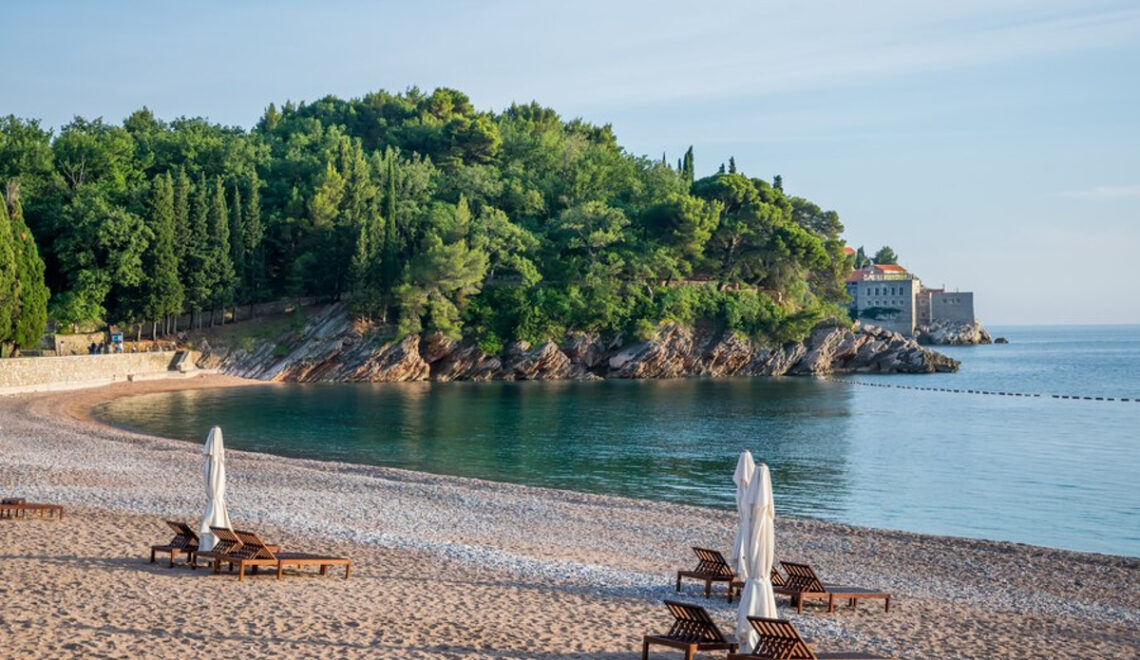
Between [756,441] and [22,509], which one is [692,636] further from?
[756,441]

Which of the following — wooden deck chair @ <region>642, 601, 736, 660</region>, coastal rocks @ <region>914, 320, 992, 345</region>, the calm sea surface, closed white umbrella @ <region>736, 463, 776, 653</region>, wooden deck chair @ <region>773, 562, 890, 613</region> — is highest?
coastal rocks @ <region>914, 320, 992, 345</region>

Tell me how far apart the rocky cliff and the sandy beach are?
44.7 meters

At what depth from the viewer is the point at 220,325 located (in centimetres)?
7569

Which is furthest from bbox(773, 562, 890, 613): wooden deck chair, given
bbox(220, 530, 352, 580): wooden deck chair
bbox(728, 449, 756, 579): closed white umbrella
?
bbox(220, 530, 352, 580): wooden deck chair

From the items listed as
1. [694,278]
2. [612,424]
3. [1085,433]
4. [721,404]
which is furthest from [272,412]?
[694,278]

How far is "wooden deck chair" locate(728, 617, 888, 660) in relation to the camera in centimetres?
Result: 1110

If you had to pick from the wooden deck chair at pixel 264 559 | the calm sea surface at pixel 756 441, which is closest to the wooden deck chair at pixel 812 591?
the wooden deck chair at pixel 264 559

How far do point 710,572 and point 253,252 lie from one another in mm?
64038

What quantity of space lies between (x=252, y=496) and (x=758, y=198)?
222ft

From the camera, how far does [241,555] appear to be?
15359 millimetres

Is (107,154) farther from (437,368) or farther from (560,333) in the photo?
(560,333)

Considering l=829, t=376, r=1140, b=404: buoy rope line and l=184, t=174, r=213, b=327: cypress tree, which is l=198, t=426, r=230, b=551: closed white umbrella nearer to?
l=184, t=174, r=213, b=327: cypress tree

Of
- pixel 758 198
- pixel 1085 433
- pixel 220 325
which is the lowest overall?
pixel 1085 433

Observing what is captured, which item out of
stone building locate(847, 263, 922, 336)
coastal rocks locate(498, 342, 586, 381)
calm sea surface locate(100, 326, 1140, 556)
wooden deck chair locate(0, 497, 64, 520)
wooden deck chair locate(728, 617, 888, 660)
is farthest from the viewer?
stone building locate(847, 263, 922, 336)
